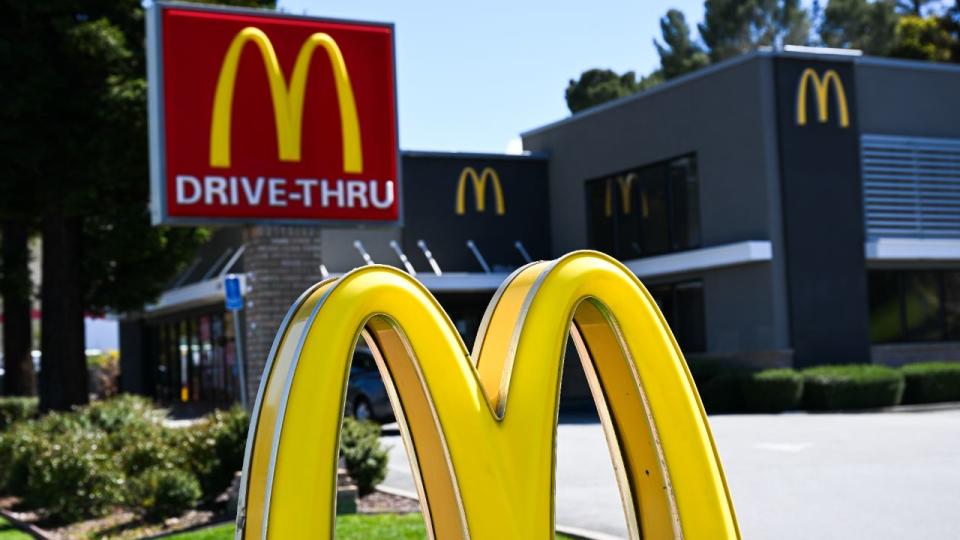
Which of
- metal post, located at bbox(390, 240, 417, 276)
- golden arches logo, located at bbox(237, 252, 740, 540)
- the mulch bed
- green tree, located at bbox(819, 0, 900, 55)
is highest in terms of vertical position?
green tree, located at bbox(819, 0, 900, 55)

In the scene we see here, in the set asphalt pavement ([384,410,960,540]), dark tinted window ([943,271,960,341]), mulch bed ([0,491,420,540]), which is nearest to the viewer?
asphalt pavement ([384,410,960,540])

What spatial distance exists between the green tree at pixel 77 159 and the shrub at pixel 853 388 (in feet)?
44.6

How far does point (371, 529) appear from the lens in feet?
33.2

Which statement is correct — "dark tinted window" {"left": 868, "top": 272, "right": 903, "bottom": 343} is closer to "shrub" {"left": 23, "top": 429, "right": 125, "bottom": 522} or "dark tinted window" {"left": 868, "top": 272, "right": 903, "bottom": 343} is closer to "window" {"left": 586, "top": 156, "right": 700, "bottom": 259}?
"window" {"left": 586, "top": 156, "right": 700, "bottom": 259}

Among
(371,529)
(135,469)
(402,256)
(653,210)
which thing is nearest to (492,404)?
(371,529)

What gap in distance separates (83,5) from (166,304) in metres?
14.4

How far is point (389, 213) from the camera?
15422 mm

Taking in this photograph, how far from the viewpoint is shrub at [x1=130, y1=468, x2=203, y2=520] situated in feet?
39.5

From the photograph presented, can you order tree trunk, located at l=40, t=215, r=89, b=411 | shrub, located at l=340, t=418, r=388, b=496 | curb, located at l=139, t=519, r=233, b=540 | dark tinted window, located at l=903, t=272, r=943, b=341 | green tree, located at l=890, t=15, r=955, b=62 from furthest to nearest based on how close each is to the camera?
green tree, located at l=890, t=15, r=955, b=62
dark tinted window, located at l=903, t=272, r=943, b=341
tree trunk, located at l=40, t=215, r=89, b=411
shrub, located at l=340, t=418, r=388, b=496
curb, located at l=139, t=519, r=233, b=540

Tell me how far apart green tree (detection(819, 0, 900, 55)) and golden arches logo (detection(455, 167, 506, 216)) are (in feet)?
101

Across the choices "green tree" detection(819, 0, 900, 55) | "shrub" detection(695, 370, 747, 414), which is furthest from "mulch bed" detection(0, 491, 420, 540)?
"green tree" detection(819, 0, 900, 55)

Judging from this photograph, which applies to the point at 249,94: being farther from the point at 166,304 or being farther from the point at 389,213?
the point at 166,304

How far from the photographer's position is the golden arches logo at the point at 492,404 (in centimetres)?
445

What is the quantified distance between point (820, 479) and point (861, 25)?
51458mm
